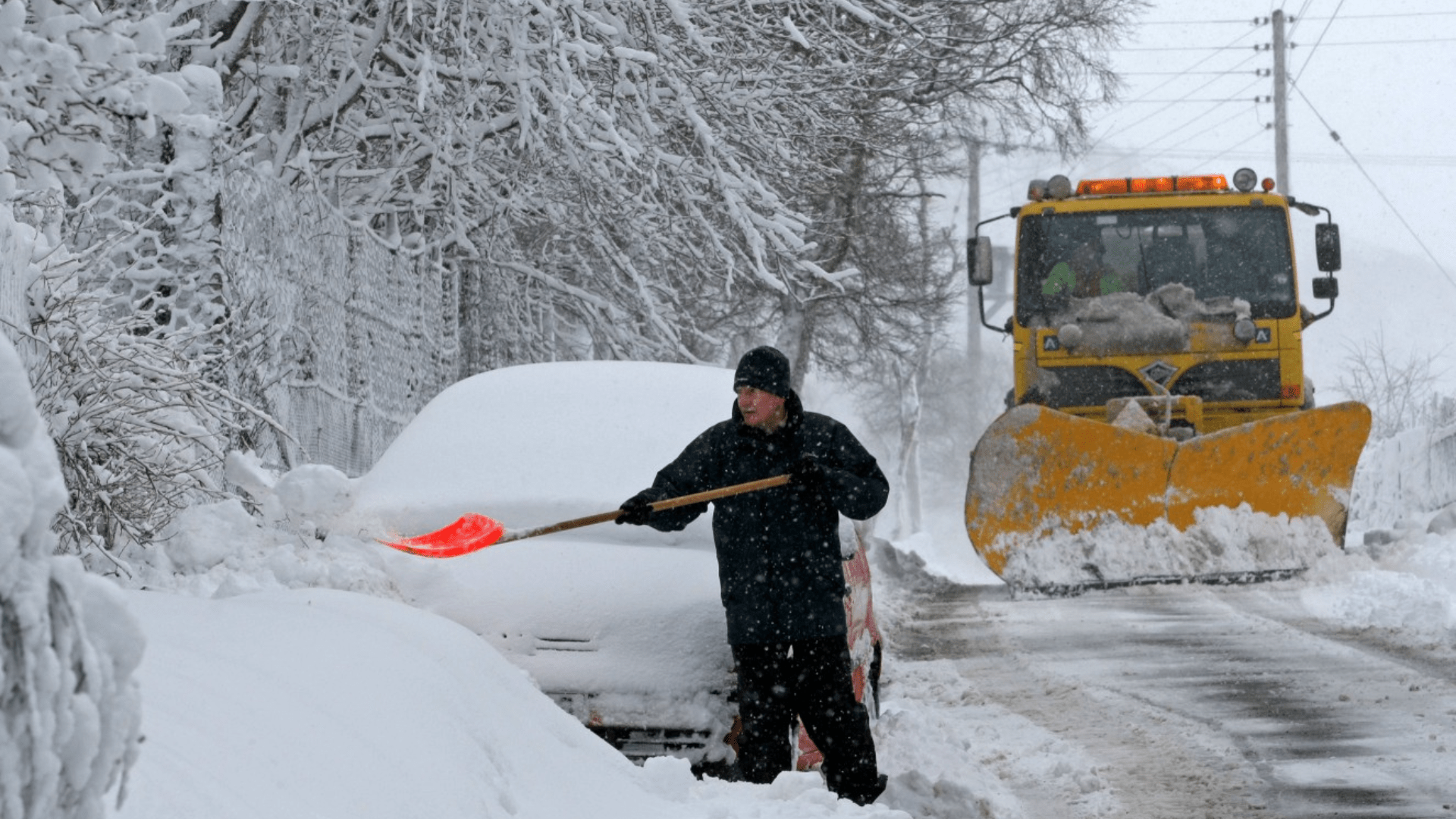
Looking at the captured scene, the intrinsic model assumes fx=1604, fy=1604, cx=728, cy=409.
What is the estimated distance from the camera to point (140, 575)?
5.16m

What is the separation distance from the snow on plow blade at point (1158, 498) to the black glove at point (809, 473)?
6423 mm

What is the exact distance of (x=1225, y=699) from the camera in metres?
6.93

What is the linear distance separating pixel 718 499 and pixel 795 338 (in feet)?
46.7

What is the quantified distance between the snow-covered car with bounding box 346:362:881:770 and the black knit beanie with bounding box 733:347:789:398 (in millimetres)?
699

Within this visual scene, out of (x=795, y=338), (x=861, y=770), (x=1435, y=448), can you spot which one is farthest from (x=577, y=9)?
(x=1435, y=448)

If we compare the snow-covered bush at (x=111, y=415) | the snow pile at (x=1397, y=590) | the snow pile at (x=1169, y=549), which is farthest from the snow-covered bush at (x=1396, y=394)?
the snow-covered bush at (x=111, y=415)

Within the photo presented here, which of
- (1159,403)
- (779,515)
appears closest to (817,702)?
(779,515)

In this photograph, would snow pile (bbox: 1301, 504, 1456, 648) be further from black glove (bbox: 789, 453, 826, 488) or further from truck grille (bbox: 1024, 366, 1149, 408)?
black glove (bbox: 789, 453, 826, 488)

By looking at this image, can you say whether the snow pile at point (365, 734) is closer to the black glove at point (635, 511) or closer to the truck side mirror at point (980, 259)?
the black glove at point (635, 511)

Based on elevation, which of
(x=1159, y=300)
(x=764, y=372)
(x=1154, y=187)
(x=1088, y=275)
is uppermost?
(x=1154, y=187)

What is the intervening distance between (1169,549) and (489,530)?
6.60 m

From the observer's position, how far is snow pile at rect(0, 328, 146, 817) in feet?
4.52

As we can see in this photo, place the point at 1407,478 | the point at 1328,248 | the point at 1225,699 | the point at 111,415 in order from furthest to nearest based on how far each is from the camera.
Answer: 1. the point at 1407,478
2. the point at 1328,248
3. the point at 1225,699
4. the point at 111,415

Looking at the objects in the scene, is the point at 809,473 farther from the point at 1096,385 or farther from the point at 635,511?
the point at 1096,385
